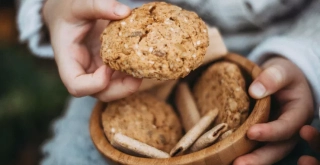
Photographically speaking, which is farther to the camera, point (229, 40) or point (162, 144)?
point (229, 40)

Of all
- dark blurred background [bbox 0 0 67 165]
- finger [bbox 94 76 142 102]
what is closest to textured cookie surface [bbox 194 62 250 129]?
finger [bbox 94 76 142 102]

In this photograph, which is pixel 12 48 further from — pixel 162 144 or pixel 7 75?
pixel 162 144

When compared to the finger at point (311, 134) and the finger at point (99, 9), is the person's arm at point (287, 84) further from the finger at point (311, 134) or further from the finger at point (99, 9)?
the finger at point (99, 9)

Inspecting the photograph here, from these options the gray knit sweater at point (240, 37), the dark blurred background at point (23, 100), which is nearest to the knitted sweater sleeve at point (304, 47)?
the gray knit sweater at point (240, 37)

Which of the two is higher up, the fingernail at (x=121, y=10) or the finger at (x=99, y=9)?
the fingernail at (x=121, y=10)

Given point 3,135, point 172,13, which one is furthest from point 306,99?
point 3,135

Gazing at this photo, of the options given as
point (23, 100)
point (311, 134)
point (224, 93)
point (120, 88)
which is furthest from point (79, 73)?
point (23, 100)

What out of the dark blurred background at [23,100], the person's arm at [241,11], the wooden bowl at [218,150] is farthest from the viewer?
the dark blurred background at [23,100]
